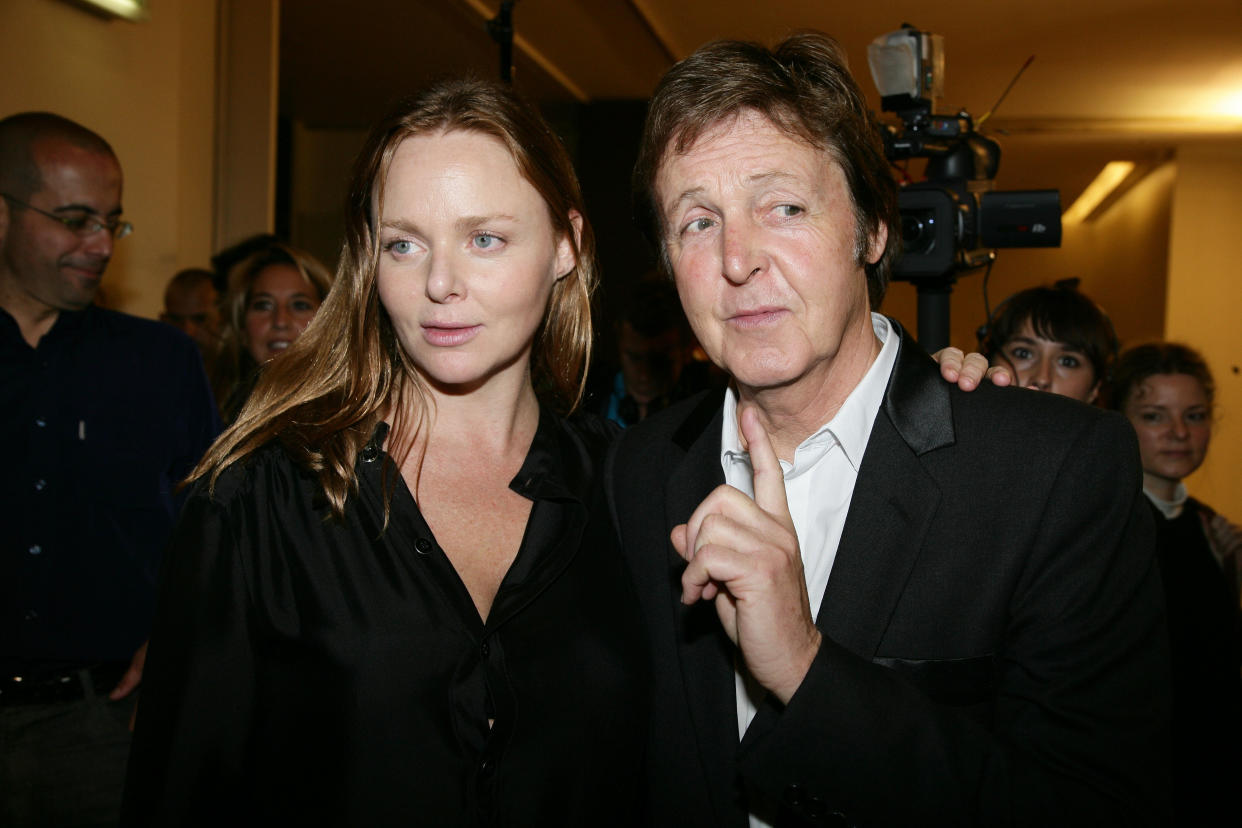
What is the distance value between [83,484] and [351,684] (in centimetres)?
154

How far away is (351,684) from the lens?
52.5 inches

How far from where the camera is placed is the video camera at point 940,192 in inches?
78.7

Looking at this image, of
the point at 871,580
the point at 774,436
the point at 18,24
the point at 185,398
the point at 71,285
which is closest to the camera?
the point at 871,580

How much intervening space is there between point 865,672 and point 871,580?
0.55 feet

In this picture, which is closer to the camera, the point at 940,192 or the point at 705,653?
the point at 705,653

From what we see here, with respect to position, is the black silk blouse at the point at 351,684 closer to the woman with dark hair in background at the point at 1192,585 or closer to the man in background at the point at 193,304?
the woman with dark hair in background at the point at 1192,585

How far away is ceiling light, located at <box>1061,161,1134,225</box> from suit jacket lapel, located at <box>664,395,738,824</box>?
9030 millimetres

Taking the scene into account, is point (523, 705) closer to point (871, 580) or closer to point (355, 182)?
point (871, 580)

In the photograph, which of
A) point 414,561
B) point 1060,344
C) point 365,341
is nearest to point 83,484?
point 365,341

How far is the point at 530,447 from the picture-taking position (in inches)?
67.2

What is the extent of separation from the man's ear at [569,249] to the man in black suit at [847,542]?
170 mm

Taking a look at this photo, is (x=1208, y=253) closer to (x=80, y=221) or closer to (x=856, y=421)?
(x=856, y=421)

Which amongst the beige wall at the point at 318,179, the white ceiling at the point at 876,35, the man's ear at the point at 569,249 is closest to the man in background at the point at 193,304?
the white ceiling at the point at 876,35

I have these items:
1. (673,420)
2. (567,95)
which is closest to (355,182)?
(673,420)
